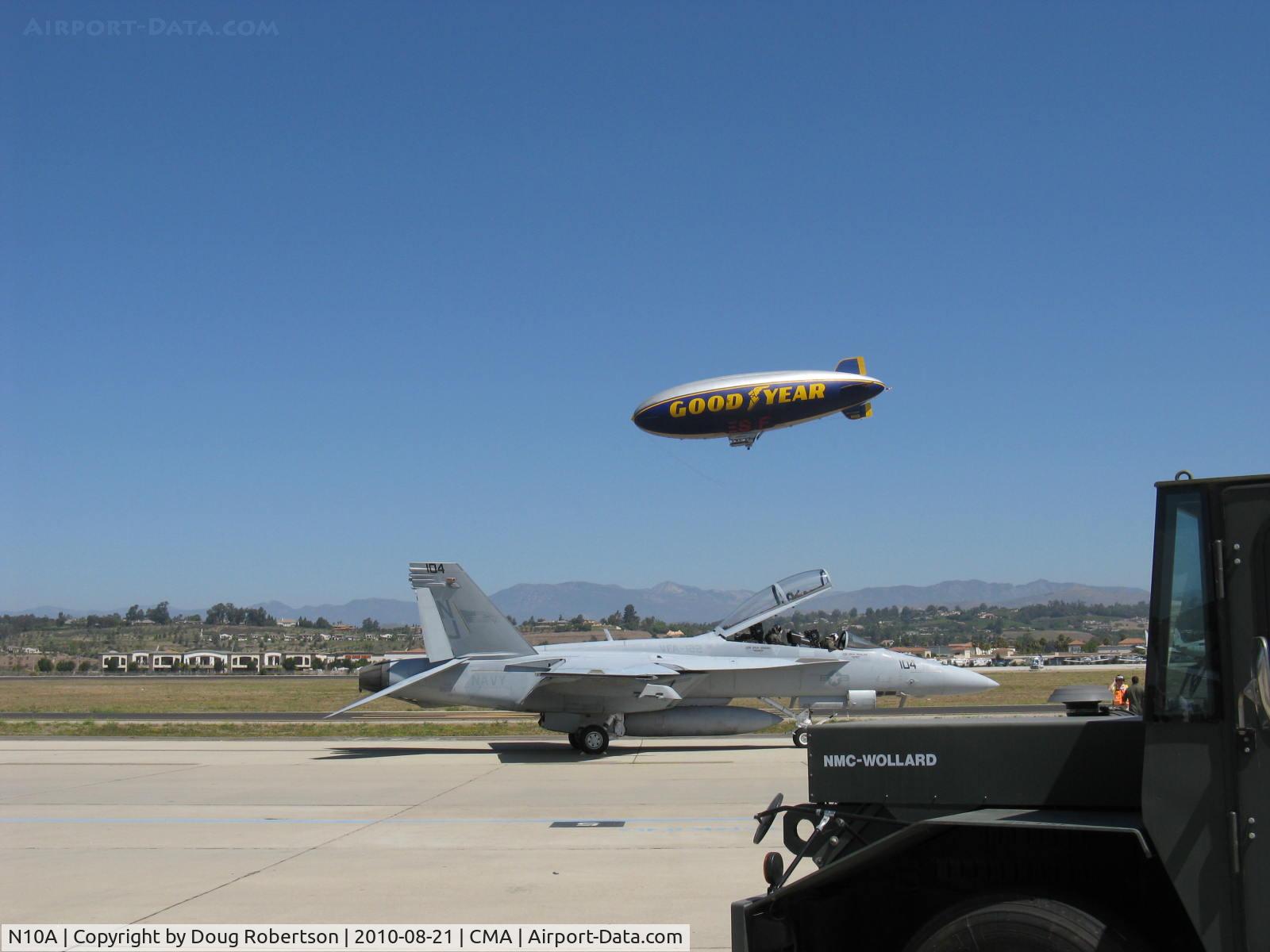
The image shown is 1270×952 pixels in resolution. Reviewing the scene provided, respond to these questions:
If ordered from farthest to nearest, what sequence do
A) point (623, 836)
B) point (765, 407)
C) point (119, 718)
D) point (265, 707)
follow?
1. point (265, 707)
2. point (119, 718)
3. point (765, 407)
4. point (623, 836)

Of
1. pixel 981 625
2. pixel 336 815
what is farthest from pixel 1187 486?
pixel 981 625

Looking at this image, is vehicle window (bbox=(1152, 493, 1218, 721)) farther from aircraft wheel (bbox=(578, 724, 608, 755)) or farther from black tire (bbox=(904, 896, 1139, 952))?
aircraft wheel (bbox=(578, 724, 608, 755))

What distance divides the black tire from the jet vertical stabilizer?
1725cm

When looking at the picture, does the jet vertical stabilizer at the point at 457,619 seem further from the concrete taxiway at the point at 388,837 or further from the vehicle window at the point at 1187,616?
the vehicle window at the point at 1187,616

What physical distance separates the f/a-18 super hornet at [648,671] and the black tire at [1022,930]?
627 inches

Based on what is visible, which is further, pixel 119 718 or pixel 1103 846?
pixel 119 718

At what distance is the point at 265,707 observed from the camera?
40.3m

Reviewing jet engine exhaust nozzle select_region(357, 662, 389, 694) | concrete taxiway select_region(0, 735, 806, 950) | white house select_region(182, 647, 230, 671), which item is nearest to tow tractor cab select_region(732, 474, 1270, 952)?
concrete taxiway select_region(0, 735, 806, 950)

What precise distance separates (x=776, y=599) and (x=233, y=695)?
121 ft

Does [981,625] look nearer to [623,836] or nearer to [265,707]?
[265,707]

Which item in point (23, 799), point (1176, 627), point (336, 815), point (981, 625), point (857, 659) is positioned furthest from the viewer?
point (981, 625)

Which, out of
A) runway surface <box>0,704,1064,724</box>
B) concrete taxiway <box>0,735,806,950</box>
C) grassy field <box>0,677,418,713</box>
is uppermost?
concrete taxiway <box>0,735,806,950</box>

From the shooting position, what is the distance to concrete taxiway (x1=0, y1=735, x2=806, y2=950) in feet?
26.1

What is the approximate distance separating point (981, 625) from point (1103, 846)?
73415mm
